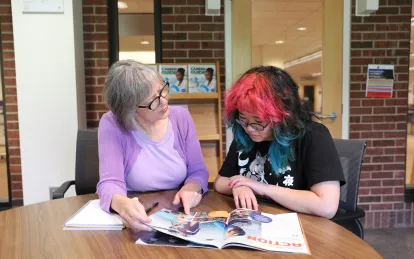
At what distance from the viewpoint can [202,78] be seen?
9.16 ft

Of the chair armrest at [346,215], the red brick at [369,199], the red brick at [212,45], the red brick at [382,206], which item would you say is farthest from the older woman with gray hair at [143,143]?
the red brick at [382,206]

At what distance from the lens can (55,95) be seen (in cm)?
255

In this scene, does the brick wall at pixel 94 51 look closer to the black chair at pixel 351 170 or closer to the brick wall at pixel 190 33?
the brick wall at pixel 190 33

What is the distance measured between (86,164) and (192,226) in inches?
46.3

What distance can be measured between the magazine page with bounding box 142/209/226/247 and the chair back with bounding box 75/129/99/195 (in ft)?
3.26

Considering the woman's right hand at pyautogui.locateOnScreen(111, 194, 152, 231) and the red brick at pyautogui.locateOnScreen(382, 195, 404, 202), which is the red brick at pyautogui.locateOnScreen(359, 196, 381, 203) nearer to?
the red brick at pyautogui.locateOnScreen(382, 195, 404, 202)

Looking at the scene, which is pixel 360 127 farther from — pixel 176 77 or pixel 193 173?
pixel 193 173

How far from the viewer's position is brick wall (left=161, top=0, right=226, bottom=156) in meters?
2.94

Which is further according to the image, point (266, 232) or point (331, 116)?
point (331, 116)

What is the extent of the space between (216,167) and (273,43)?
5755mm

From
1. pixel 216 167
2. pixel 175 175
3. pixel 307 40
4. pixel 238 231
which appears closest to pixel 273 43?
pixel 307 40

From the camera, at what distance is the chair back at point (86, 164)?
77.6 inches

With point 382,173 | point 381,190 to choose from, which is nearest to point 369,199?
point 381,190

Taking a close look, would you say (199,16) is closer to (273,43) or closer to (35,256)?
(35,256)
